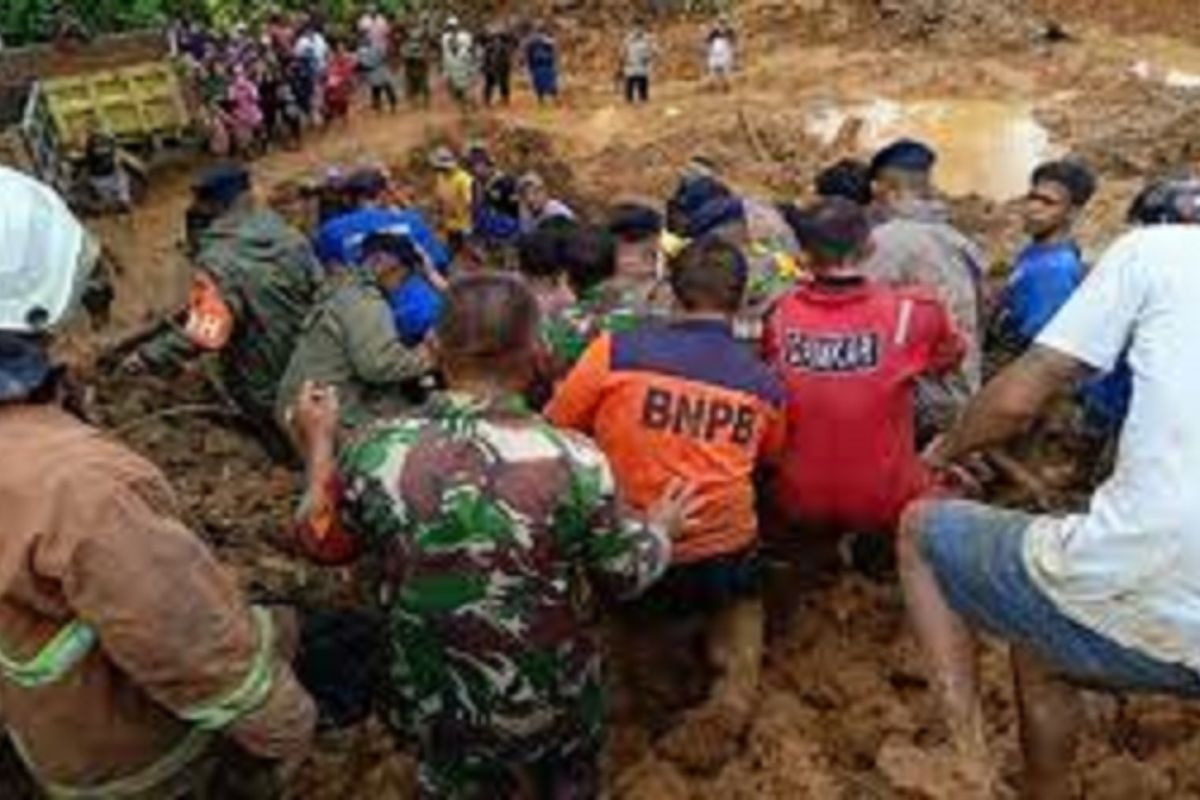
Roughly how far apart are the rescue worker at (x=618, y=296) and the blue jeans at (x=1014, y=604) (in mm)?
1459

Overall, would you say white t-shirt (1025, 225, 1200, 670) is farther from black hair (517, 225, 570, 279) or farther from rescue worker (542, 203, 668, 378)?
black hair (517, 225, 570, 279)

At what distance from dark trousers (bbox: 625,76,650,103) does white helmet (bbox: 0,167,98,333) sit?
17.0 meters

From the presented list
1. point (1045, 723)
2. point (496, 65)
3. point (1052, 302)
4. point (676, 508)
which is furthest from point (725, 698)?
point (496, 65)

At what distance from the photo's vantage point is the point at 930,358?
4.92 m

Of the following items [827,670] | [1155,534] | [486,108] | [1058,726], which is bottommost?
[486,108]

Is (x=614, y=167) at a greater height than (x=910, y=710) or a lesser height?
lesser

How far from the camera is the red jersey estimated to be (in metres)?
4.85

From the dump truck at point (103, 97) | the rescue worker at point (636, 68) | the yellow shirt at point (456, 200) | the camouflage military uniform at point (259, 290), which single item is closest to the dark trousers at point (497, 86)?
the rescue worker at point (636, 68)

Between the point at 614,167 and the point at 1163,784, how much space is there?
13239mm

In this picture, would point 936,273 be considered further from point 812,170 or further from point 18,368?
point 812,170

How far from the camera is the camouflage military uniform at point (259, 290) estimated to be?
716 cm

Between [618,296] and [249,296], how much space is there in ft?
6.84

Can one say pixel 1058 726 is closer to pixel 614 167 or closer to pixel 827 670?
pixel 827 670

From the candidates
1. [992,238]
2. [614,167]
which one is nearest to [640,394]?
[992,238]
